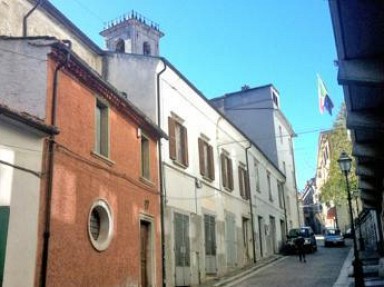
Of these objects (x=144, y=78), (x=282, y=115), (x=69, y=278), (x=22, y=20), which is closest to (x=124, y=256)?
(x=69, y=278)

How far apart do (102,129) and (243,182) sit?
51.0 feet

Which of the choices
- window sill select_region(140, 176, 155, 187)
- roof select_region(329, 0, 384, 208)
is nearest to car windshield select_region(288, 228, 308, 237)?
window sill select_region(140, 176, 155, 187)

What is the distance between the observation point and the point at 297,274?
2100 centimetres

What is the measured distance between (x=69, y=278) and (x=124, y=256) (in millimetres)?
2894

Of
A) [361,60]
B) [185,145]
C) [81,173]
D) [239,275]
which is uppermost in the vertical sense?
[185,145]

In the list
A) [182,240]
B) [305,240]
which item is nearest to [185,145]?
[182,240]

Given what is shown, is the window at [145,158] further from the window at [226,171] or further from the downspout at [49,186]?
the window at [226,171]

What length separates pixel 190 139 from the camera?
20.4m

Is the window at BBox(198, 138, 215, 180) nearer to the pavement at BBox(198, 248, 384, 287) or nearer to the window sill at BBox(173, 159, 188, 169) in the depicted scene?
the window sill at BBox(173, 159, 188, 169)

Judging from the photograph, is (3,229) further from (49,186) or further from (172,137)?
(172,137)

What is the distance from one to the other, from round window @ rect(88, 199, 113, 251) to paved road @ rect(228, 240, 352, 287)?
753 cm

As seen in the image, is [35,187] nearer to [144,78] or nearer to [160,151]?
[160,151]

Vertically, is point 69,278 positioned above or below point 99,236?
below

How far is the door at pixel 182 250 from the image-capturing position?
1724 centimetres
